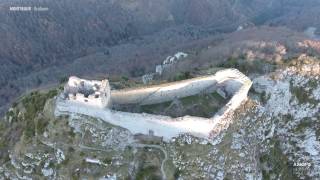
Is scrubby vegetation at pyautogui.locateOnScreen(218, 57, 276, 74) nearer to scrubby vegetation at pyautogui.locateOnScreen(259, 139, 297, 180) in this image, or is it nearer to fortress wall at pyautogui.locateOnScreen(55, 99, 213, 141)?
scrubby vegetation at pyautogui.locateOnScreen(259, 139, 297, 180)

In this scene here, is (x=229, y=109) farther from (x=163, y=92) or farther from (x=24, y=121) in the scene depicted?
(x=24, y=121)

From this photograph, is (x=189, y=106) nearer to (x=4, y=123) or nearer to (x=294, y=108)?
(x=294, y=108)

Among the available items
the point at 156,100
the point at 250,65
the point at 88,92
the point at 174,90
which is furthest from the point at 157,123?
the point at 250,65

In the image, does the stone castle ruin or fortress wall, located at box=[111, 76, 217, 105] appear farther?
fortress wall, located at box=[111, 76, 217, 105]

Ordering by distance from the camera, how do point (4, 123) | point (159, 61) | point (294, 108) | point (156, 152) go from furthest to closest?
point (159, 61), point (4, 123), point (294, 108), point (156, 152)

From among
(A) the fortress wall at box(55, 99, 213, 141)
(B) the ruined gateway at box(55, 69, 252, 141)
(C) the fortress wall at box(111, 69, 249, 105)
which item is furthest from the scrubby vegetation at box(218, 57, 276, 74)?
(A) the fortress wall at box(55, 99, 213, 141)

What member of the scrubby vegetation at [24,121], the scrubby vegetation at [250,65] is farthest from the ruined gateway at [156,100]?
the scrubby vegetation at [250,65]

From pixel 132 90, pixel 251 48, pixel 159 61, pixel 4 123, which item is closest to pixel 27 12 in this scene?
pixel 159 61

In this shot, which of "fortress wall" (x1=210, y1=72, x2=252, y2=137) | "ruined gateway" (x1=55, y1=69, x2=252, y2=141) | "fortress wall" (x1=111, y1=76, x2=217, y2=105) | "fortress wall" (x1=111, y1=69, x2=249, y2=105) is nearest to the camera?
"ruined gateway" (x1=55, y1=69, x2=252, y2=141)

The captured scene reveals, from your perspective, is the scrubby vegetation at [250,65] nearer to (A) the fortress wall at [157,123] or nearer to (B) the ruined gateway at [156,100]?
(B) the ruined gateway at [156,100]
